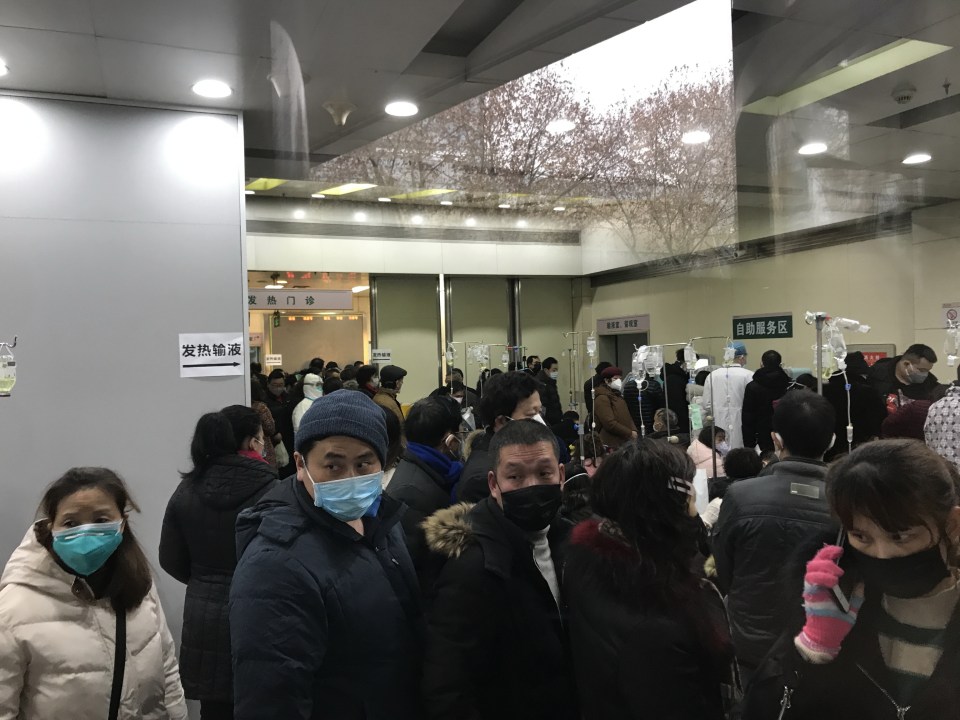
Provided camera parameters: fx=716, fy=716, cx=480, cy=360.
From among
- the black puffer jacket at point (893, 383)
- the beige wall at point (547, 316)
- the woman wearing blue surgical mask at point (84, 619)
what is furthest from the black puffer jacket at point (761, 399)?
the woman wearing blue surgical mask at point (84, 619)

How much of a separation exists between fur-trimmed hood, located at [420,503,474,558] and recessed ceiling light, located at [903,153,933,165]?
202 inches

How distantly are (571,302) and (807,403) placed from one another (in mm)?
3384

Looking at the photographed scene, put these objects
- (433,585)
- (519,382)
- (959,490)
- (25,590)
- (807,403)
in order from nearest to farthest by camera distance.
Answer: (959,490) → (433,585) → (25,590) → (807,403) → (519,382)

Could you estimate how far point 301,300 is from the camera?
6.36 meters

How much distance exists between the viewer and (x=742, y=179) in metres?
5.39

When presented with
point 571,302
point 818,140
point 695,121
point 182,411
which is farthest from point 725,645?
point 818,140

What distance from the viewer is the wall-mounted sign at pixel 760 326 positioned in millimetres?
4828

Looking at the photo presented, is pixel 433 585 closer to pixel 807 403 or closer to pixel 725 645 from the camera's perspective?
pixel 725 645

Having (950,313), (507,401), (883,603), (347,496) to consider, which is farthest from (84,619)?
(950,313)

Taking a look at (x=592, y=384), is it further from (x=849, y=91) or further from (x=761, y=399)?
(x=849, y=91)

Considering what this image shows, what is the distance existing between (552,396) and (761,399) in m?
1.32

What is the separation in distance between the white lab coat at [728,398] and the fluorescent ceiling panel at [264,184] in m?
3.40

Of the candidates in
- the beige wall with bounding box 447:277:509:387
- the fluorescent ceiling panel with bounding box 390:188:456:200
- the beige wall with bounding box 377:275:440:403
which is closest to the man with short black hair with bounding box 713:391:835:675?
the beige wall with bounding box 447:277:509:387

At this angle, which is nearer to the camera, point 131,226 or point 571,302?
point 131,226
